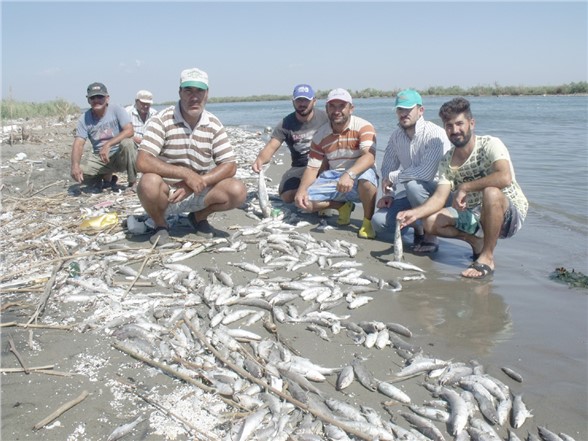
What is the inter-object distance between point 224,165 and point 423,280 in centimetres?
293

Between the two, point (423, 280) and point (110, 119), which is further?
point (110, 119)

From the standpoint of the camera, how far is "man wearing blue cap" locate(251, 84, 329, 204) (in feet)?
25.9

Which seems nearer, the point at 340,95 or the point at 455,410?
the point at 455,410

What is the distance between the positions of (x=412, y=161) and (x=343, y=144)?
1.07 m

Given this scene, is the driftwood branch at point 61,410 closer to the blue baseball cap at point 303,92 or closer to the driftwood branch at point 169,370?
the driftwood branch at point 169,370

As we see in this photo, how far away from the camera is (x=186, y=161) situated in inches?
257

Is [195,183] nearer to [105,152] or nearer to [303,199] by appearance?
[303,199]

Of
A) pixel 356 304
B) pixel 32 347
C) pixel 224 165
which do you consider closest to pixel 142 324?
pixel 32 347

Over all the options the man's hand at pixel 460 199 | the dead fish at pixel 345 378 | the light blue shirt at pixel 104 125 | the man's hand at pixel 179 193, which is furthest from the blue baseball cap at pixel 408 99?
the light blue shirt at pixel 104 125

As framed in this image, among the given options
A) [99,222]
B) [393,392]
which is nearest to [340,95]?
[99,222]

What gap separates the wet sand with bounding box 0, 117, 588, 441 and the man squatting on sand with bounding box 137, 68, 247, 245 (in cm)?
58

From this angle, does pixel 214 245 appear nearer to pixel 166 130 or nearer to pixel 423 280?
pixel 166 130

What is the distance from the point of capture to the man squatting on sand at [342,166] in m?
7.07

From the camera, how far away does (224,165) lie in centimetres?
656
